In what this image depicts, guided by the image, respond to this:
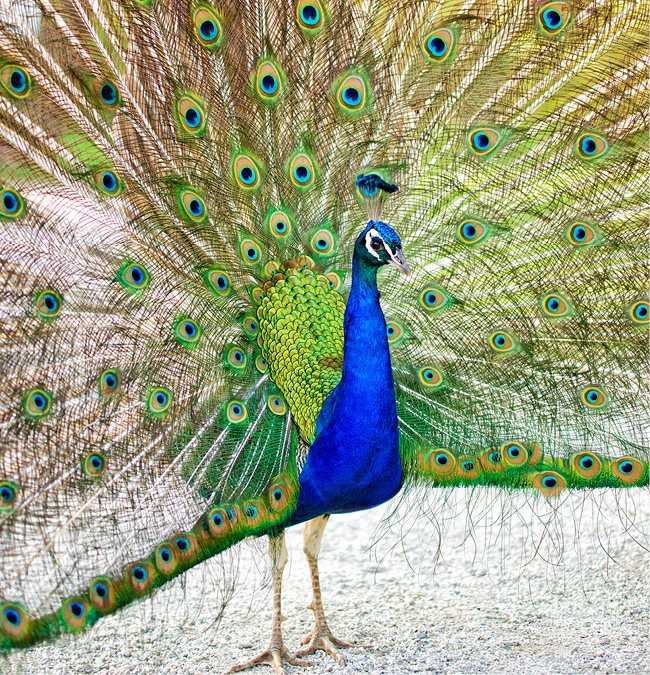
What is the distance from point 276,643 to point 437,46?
2079mm

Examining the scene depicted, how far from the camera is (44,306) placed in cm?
238

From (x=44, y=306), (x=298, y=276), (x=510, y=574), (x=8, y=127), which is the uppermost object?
(x=8, y=127)

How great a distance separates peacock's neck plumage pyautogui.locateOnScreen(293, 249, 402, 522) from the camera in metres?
2.55

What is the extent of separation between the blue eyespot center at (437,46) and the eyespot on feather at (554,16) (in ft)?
0.96

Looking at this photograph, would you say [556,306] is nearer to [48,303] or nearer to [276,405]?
Result: [276,405]

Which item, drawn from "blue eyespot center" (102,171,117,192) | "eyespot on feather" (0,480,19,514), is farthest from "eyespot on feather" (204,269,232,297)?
"eyespot on feather" (0,480,19,514)

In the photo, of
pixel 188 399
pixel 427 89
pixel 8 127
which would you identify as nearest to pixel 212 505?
pixel 188 399

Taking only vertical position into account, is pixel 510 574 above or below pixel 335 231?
below

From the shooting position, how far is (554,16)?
2.58 meters

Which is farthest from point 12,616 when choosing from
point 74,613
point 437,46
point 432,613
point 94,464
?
point 437,46

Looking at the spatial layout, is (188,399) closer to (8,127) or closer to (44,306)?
(44,306)

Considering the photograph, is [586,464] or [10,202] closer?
[10,202]

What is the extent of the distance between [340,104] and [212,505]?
51.0 inches

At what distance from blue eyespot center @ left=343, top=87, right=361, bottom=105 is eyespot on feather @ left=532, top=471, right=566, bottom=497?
54.5 inches
